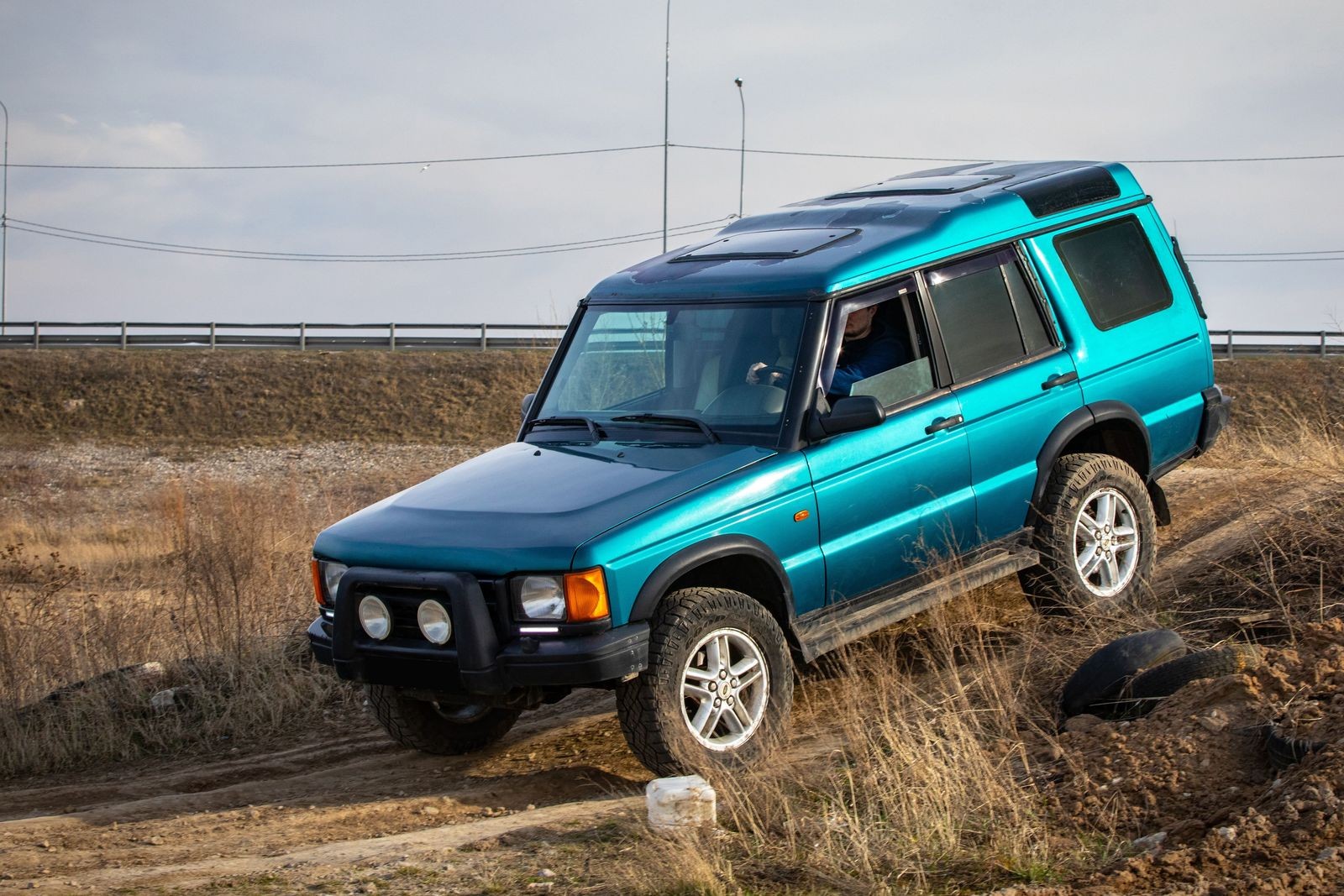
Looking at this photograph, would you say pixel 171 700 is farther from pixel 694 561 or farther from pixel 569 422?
pixel 694 561

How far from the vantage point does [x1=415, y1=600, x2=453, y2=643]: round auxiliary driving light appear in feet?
17.9

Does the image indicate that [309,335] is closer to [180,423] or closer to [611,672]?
[180,423]

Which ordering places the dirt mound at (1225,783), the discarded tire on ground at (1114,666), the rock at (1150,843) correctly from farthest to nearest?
the discarded tire on ground at (1114,666)
the rock at (1150,843)
the dirt mound at (1225,783)

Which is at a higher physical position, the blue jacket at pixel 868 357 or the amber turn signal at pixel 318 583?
the blue jacket at pixel 868 357

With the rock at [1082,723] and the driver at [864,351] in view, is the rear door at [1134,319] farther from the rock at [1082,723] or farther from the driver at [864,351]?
the rock at [1082,723]

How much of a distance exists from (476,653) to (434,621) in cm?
28

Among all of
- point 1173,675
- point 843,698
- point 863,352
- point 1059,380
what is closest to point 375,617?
point 843,698

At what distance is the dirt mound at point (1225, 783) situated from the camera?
4.12m

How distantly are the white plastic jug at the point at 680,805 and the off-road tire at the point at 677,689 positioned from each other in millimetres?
486

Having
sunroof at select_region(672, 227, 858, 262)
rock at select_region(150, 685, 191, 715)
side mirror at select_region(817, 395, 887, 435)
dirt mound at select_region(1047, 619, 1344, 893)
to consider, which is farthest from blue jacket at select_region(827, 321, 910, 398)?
rock at select_region(150, 685, 191, 715)

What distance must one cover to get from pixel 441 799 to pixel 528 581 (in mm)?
1289

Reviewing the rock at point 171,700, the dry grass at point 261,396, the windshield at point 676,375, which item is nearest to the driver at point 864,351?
the windshield at point 676,375

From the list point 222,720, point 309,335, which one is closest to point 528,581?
point 222,720

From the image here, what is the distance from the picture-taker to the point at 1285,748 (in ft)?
15.6
